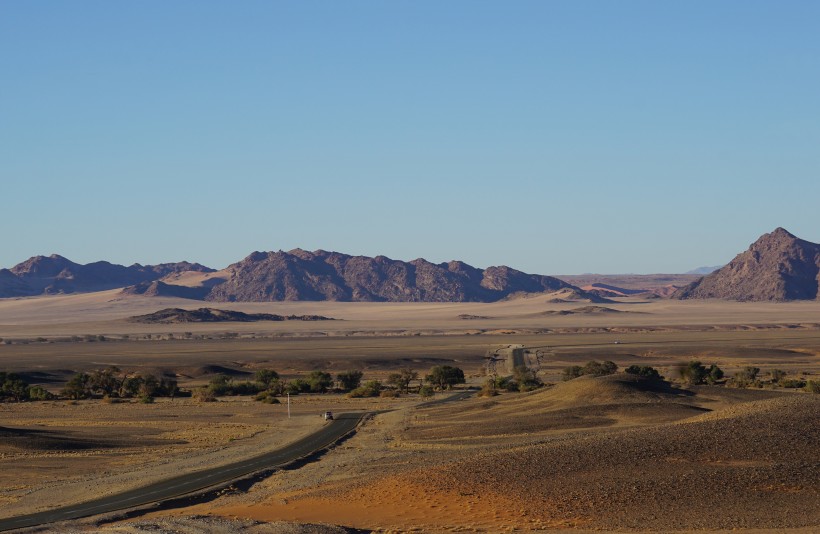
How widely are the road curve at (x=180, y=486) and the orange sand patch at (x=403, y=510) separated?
385 centimetres

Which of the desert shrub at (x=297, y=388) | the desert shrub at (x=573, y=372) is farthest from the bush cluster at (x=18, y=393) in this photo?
the desert shrub at (x=573, y=372)

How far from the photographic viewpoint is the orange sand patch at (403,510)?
2914cm

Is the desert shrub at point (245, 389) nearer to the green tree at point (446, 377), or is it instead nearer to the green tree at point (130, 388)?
the green tree at point (130, 388)

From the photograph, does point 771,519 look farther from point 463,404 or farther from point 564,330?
point 564,330

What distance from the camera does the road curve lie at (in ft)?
108

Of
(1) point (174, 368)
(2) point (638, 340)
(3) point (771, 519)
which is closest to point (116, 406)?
(1) point (174, 368)

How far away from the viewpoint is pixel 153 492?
37.3 metres

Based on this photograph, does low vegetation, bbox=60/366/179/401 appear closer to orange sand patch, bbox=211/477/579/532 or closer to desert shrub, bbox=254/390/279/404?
desert shrub, bbox=254/390/279/404

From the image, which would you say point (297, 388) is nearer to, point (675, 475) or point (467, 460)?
point (467, 460)

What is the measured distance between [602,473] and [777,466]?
4.95 metres

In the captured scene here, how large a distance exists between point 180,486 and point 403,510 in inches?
414

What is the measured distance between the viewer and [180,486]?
38562 mm

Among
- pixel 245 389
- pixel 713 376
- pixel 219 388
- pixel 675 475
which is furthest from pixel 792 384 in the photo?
pixel 675 475

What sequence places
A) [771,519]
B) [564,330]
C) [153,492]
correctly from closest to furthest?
[771,519]
[153,492]
[564,330]
